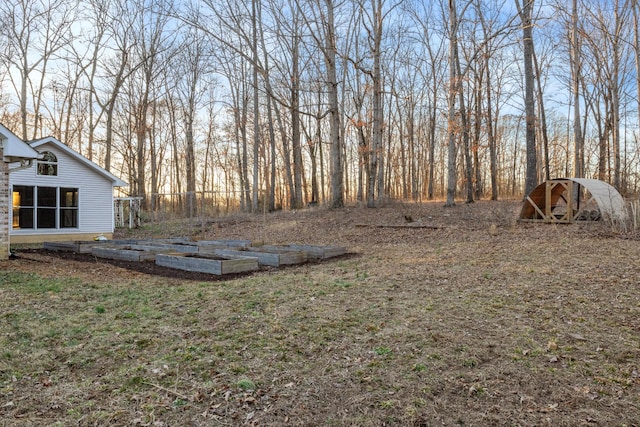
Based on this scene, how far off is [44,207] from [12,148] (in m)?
5.51

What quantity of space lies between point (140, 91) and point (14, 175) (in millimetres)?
14513

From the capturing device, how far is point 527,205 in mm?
12469

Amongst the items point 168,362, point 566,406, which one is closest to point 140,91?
point 168,362

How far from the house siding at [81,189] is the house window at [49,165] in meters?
0.11

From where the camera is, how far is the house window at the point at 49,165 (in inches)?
541

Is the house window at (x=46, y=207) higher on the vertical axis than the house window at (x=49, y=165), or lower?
lower

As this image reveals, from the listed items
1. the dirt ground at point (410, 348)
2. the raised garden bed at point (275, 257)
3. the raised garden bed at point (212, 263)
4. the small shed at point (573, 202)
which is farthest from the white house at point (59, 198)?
the small shed at point (573, 202)

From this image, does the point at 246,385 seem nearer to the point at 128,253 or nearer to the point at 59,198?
the point at 128,253

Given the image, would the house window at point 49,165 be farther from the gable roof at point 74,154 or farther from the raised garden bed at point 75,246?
the raised garden bed at point 75,246

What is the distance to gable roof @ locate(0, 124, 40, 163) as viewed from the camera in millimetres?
9109

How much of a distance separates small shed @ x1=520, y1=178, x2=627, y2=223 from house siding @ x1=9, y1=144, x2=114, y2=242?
14423mm

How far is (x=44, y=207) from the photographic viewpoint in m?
14.0

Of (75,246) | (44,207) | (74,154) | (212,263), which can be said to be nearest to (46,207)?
(44,207)

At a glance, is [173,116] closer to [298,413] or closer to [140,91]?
[140,91]
